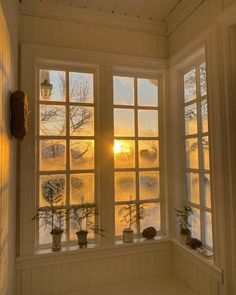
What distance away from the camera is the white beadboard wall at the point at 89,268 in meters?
1.90

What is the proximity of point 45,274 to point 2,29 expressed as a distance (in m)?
1.68

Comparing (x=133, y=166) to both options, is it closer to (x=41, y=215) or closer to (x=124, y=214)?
(x=124, y=214)

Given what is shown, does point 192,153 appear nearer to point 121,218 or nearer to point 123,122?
point 123,122

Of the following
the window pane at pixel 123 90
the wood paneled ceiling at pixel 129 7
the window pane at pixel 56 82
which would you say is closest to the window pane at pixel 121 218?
the window pane at pixel 123 90

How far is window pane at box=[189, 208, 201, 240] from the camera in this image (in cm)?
204

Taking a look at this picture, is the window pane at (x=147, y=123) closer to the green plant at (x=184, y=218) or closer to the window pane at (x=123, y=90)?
the window pane at (x=123, y=90)

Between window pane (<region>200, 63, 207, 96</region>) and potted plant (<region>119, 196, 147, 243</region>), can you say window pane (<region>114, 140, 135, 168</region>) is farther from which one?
window pane (<region>200, 63, 207, 96</region>)

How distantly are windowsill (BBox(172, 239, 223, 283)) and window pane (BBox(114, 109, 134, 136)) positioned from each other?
1023mm

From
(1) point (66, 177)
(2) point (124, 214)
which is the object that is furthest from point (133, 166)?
(1) point (66, 177)

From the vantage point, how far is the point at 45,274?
1926mm

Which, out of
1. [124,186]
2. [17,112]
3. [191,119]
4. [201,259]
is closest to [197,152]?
[191,119]

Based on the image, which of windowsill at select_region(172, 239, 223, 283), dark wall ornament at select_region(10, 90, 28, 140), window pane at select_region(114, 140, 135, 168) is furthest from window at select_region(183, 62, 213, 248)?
dark wall ornament at select_region(10, 90, 28, 140)

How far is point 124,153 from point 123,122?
28cm

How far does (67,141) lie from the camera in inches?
83.4
